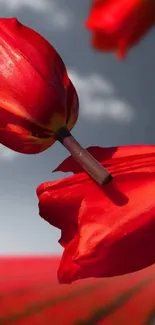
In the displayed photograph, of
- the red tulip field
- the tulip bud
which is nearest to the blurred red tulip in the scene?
the tulip bud

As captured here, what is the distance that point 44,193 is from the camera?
43 centimetres

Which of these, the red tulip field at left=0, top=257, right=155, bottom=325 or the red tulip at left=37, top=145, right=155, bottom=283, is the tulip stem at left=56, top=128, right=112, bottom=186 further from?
the red tulip field at left=0, top=257, right=155, bottom=325

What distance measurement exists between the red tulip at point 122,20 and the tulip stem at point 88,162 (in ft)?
0.27

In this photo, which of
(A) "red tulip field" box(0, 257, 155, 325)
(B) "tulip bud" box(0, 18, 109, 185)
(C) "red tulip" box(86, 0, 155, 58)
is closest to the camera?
(C) "red tulip" box(86, 0, 155, 58)

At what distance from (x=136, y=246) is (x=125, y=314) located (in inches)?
83.8

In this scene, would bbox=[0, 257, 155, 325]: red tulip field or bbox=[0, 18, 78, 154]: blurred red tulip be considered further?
bbox=[0, 257, 155, 325]: red tulip field

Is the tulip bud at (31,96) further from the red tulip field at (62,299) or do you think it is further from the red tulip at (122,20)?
the red tulip field at (62,299)

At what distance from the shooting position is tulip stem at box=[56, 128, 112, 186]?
41 cm

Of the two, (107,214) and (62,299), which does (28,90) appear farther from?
(62,299)

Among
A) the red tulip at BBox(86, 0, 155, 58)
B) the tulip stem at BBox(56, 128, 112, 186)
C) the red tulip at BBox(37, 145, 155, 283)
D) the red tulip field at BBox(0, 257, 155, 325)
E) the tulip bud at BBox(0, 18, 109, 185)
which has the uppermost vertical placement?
the red tulip at BBox(86, 0, 155, 58)

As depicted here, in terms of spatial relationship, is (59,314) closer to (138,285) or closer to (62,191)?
(138,285)

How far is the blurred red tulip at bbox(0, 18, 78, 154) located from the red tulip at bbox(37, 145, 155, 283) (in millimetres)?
29

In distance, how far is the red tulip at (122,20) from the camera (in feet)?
1.07

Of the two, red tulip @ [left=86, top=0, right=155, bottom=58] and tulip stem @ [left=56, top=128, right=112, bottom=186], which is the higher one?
red tulip @ [left=86, top=0, right=155, bottom=58]
